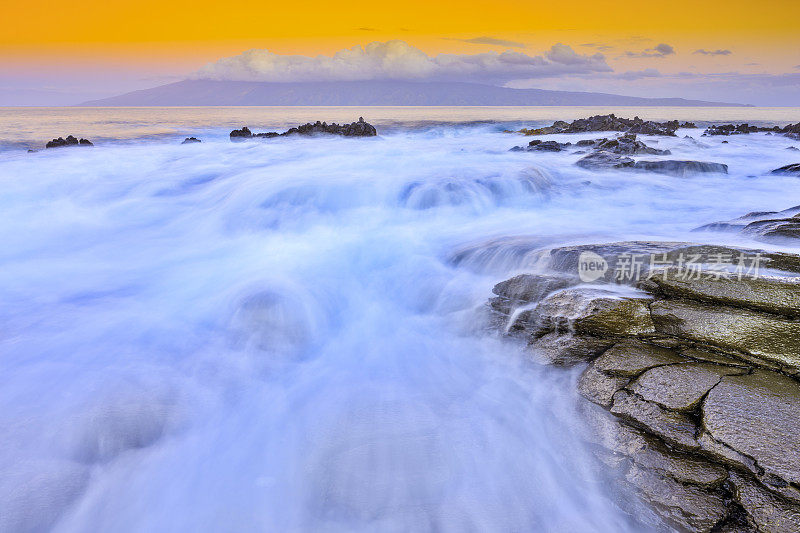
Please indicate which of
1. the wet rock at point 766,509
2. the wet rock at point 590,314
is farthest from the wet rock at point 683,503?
the wet rock at point 590,314

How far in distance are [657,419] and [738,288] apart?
5.55ft

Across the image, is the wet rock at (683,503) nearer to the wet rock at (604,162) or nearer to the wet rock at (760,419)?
the wet rock at (760,419)

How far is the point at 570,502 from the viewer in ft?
10.3

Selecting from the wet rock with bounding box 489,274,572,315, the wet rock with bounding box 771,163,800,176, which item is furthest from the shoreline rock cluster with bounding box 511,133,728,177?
the wet rock with bounding box 489,274,572,315

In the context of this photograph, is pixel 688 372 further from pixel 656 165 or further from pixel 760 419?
pixel 656 165

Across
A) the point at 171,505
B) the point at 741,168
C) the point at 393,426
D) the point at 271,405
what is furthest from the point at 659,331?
the point at 741,168

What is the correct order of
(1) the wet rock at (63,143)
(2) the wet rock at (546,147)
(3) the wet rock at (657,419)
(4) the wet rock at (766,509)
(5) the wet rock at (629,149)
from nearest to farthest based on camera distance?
(4) the wet rock at (766,509), (3) the wet rock at (657,419), (5) the wet rock at (629,149), (2) the wet rock at (546,147), (1) the wet rock at (63,143)

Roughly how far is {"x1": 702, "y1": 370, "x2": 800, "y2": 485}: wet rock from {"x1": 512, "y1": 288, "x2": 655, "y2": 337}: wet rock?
87 cm

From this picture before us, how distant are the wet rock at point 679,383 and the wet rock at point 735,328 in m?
0.29

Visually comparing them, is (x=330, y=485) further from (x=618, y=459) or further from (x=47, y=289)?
(x=47, y=289)

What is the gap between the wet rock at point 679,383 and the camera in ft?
10.5

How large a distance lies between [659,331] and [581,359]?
72cm

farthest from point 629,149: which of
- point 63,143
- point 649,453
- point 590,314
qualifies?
point 63,143

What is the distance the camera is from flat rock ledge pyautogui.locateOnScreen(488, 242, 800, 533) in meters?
2.70
